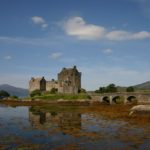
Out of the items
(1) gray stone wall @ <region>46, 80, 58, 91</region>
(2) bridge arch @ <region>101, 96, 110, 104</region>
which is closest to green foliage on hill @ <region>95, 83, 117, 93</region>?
(1) gray stone wall @ <region>46, 80, 58, 91</region>

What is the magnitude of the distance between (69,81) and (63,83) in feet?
8.49

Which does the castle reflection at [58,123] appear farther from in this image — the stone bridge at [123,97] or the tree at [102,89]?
the tree at [102,89]

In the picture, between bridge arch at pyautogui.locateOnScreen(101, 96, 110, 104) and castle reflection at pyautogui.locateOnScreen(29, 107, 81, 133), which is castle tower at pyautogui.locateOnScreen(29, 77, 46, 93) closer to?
bridge arch at pyautogui.locateOnScreen(101, 96, 110, 104)

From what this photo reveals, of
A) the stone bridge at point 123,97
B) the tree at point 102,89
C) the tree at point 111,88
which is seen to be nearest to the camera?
the stone bridge at point 123,97

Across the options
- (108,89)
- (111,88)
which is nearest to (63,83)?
(108,89)

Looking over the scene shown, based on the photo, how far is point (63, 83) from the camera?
108500 mm

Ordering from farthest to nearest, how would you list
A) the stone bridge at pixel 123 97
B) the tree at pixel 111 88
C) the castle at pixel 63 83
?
the tree at pixel 111 88 → the castle at pixel 63 83 → the stone bridge at pixel 123 97

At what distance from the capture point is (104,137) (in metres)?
27.2

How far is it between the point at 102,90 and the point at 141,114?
2795 inches

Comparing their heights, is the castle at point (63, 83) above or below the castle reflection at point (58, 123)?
above

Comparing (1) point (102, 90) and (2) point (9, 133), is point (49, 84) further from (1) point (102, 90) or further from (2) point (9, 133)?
(2) point (9, 133)

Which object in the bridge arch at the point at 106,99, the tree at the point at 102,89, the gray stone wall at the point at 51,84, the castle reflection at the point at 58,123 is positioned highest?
the gray stone wall at the point at 51,84

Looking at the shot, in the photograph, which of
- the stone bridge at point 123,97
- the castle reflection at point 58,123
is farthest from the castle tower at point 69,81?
the castle reflection at point 58,123

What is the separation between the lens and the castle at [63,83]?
10781 centimetres
